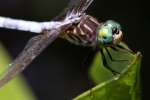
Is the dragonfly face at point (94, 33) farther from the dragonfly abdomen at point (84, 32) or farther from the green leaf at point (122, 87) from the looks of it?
the green leaf at point (122, 87)

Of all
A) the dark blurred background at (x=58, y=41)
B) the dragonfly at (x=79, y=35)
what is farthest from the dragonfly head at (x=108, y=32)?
the dark blurred background at (x=58, y=41)

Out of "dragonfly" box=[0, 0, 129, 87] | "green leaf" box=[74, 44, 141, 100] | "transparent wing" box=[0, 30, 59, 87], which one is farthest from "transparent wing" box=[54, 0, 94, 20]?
"green leaf" box=[74, 44, 141, 100]

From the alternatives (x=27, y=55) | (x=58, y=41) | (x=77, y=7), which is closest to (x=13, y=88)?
(x=27, y=55)

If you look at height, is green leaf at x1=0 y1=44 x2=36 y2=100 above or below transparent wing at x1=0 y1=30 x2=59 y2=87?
below

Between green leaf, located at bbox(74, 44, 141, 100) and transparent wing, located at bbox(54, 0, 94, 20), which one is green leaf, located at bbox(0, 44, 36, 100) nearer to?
green leaf, located at bbox(74, 44, 141, 100)

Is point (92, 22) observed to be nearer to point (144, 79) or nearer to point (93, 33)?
point (93, 33)

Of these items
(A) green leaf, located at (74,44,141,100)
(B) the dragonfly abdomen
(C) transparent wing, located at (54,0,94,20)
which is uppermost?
(C) transparent wing, located at (54,0,94,20)

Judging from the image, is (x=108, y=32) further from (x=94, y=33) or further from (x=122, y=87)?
(x=122, y=87)
